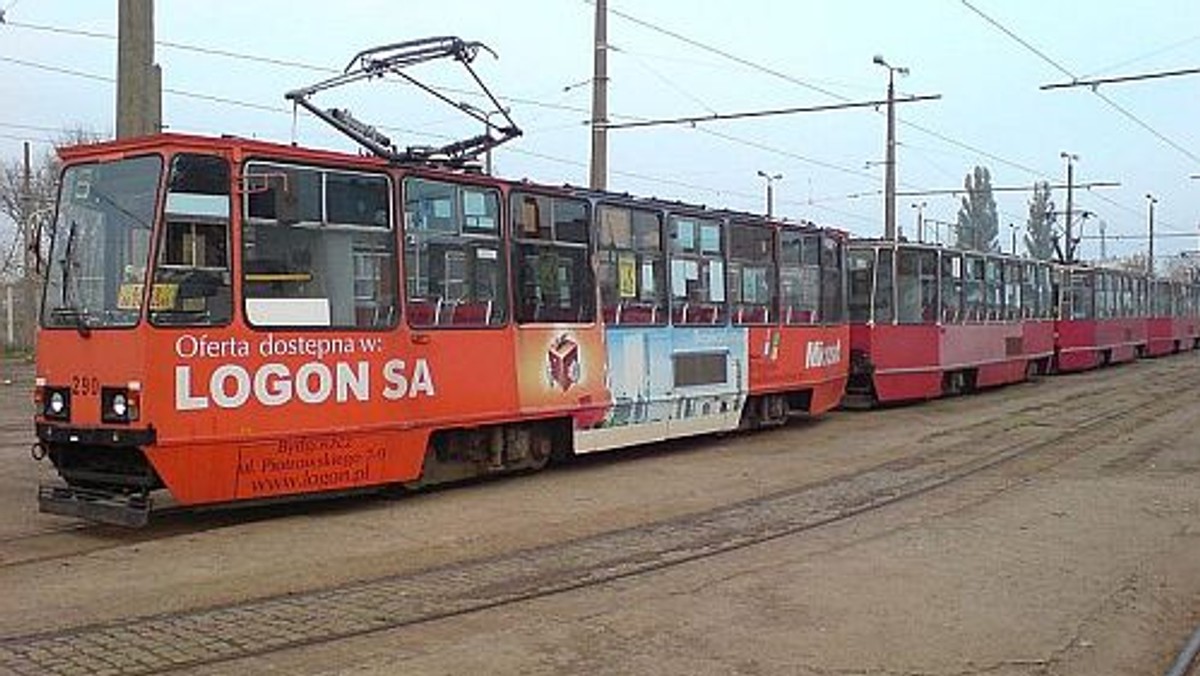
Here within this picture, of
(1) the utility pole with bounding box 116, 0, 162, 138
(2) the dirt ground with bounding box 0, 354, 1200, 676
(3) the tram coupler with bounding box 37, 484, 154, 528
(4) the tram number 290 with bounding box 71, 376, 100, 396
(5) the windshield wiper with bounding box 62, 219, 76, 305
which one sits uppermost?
(1) the utility pole with bounding box 116, 0, 162, 138

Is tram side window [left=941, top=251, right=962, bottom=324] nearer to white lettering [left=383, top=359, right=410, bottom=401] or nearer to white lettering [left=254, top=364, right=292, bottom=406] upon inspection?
white lettering [left=383, top=359, right=410, bottom=401]

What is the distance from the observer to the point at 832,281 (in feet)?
64.4

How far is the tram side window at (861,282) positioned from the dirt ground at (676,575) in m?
7.50

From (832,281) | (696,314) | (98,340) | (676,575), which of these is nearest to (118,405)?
(98,340)

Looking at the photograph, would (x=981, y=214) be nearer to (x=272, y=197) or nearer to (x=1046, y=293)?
(x=1046, y=293)

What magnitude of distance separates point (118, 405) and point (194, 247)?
4.33 ft

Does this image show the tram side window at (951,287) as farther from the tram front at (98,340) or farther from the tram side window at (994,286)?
the tram front at (98,340)

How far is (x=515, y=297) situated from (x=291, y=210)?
2960 mm

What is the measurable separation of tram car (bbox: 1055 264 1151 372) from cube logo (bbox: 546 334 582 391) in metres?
21.9

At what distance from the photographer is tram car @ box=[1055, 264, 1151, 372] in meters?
32.5

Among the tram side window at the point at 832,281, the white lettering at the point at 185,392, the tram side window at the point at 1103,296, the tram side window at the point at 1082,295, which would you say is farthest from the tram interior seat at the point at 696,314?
the tram side window at the point at 1103,296

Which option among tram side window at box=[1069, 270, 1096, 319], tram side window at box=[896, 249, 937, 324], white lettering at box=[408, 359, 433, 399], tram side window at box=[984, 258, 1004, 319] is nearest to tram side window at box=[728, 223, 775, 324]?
tram side window at box=[896, 249, 937, 324]

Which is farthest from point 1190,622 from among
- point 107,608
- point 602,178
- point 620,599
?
point 602,178

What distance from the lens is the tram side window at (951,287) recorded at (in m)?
23.6
